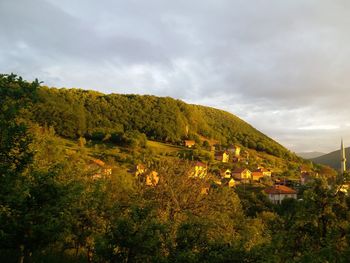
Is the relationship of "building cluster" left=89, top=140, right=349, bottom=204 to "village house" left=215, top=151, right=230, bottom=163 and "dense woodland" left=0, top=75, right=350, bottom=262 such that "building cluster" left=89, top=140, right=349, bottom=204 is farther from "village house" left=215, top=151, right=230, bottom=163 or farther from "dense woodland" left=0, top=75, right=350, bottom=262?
"dense woodland" left=0, top=75, right=350, bottom=262

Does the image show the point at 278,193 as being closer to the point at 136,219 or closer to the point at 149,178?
the point at 149,178

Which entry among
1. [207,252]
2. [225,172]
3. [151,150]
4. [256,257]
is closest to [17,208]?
[207,252]

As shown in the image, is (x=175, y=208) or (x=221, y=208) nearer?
(x=175, y=208)

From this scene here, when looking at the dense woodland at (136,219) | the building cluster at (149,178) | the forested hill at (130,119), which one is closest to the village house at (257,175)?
the forested hill at (130,119)

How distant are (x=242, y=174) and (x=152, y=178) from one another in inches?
2583

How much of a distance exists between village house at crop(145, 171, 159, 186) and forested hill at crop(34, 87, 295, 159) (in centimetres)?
6938

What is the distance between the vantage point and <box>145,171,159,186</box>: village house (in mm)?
21547

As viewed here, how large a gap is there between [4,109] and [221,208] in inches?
589

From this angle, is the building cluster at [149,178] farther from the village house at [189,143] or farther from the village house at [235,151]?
the village house at [235,151]

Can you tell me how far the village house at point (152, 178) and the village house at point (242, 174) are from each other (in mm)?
60599

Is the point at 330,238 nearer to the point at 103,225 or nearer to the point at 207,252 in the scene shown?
the point at 207,252

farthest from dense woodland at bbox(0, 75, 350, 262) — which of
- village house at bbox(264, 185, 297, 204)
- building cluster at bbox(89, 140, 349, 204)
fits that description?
village house at bbox(264, 185, 297, 204)

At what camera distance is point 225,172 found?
82250 mm

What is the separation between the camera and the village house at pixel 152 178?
848 inches
